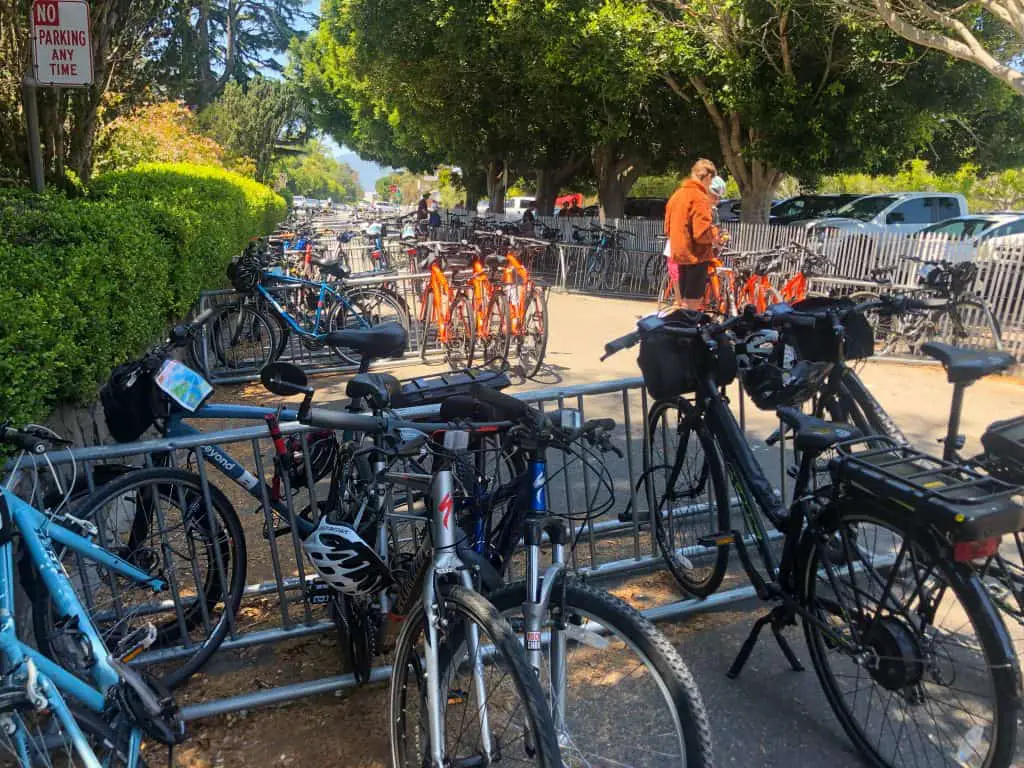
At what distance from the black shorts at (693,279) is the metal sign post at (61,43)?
6026 millimetres

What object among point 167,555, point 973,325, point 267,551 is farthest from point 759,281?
point 167,555

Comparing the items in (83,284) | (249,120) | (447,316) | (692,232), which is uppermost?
(249,120)

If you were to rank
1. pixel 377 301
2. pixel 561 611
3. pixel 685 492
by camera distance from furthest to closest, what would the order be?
pixel 377 301 < pixel 685 492 < pixel 561 611

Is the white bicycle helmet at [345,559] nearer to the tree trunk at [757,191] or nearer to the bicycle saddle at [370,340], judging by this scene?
the bicycle saddle at [370,340]

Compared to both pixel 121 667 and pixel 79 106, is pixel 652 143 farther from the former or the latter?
pixel 121 667

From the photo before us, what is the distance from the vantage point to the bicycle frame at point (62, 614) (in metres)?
1.94

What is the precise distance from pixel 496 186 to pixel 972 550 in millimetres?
28702

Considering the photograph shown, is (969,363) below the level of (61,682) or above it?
above

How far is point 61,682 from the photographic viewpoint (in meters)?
2.03

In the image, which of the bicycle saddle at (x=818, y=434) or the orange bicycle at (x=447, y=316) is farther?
the orange bicycle at (x=447, y=316)

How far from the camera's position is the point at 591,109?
57.9 feet

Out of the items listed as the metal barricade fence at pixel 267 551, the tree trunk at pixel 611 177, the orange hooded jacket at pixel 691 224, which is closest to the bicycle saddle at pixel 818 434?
the metal barricade fence at pixel 267 551

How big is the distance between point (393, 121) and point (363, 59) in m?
7.35

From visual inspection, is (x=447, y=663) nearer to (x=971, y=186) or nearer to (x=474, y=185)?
(x=474, y=185)
